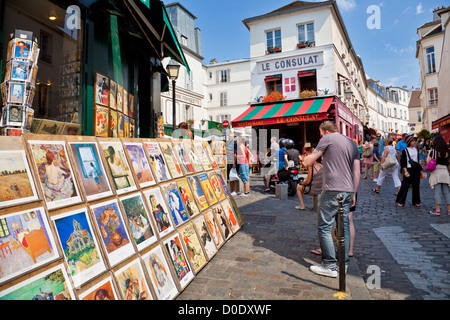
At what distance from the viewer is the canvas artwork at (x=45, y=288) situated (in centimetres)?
147

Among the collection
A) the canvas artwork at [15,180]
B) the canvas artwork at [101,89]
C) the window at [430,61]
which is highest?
the window at [430,61]

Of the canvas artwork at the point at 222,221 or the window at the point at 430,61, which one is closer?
the canvas artwork at the point at 222,221

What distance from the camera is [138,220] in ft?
8.11

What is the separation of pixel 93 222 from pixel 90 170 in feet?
1.48

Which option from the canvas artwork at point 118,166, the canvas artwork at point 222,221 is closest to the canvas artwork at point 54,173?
the canvas artwork at point 118,166

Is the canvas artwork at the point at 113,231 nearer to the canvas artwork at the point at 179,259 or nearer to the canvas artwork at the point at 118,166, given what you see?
the canvas artwork at the point at 118,166

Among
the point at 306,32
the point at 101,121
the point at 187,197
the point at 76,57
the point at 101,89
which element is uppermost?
the point at 306,32

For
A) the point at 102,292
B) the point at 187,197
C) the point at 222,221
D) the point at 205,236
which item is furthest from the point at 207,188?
the point at 102,292

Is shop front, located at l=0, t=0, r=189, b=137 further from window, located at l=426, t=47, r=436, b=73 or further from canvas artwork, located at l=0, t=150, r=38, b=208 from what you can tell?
window, located at l=426, t=47, r=436, b=73

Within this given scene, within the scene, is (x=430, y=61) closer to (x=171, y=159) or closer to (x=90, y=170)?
(x=171, y=159)

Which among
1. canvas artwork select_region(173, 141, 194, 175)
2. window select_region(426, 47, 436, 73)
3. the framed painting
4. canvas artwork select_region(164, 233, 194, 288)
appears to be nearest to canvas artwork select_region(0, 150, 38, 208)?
the framed painting

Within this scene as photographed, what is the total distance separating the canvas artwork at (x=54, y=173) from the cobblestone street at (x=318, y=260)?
1.46m

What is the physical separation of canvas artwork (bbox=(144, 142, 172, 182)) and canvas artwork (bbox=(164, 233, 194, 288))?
0.70 meters

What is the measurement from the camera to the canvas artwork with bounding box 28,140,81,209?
6.08 ft
